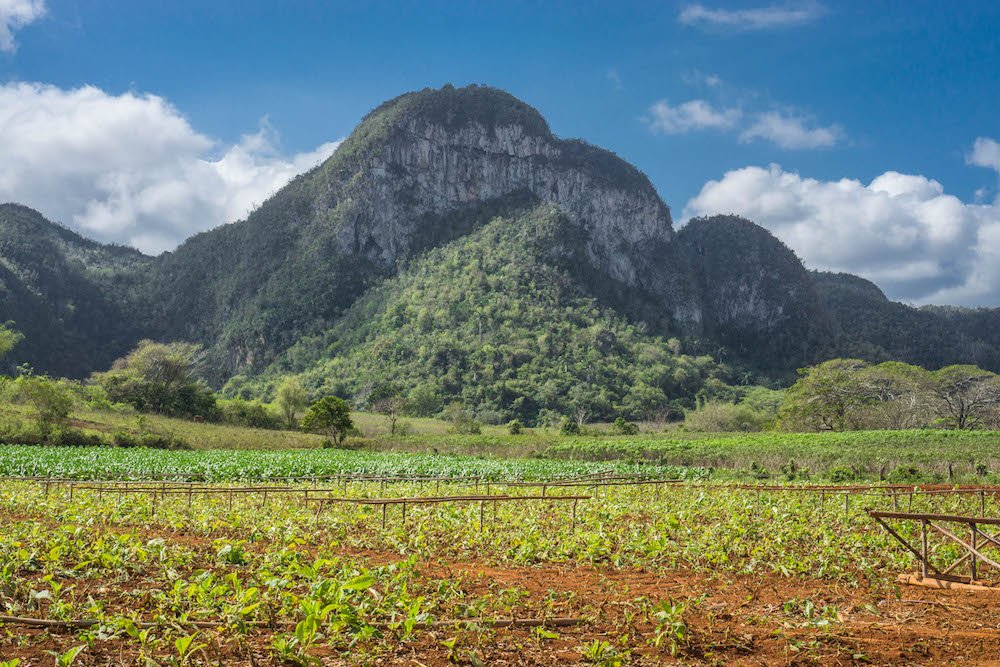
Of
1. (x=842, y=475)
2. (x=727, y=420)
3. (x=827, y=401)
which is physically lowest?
(x=842, y=475)

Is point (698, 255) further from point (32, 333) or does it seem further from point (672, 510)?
point (672, 510)

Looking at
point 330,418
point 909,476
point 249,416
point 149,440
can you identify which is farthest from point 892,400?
point 149,440

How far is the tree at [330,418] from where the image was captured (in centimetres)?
5094

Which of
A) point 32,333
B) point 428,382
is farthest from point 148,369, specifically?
point 32,333

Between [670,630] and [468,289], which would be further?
[468,289]

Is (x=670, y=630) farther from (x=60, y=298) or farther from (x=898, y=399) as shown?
(x=60, y=298)

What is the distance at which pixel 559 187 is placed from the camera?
Result: 151 metres

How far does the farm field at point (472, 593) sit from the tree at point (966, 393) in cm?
4775

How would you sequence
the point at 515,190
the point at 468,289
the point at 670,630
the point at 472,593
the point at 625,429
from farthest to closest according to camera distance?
1. the point at 515,190
2. the point at 468,289
3. the point at 625,429
4. the point at 472,593
5. the point at 670,630

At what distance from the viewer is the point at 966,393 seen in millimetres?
52188

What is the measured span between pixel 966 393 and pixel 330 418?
1797 inches

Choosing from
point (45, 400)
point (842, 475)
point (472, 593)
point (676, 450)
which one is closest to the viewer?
point (472, 593)

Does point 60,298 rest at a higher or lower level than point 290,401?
higher

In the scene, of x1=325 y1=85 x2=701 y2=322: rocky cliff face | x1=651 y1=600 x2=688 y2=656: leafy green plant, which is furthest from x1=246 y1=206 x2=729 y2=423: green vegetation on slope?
x1=651 y1=600 x2=688 y2=656: leafy green plant
